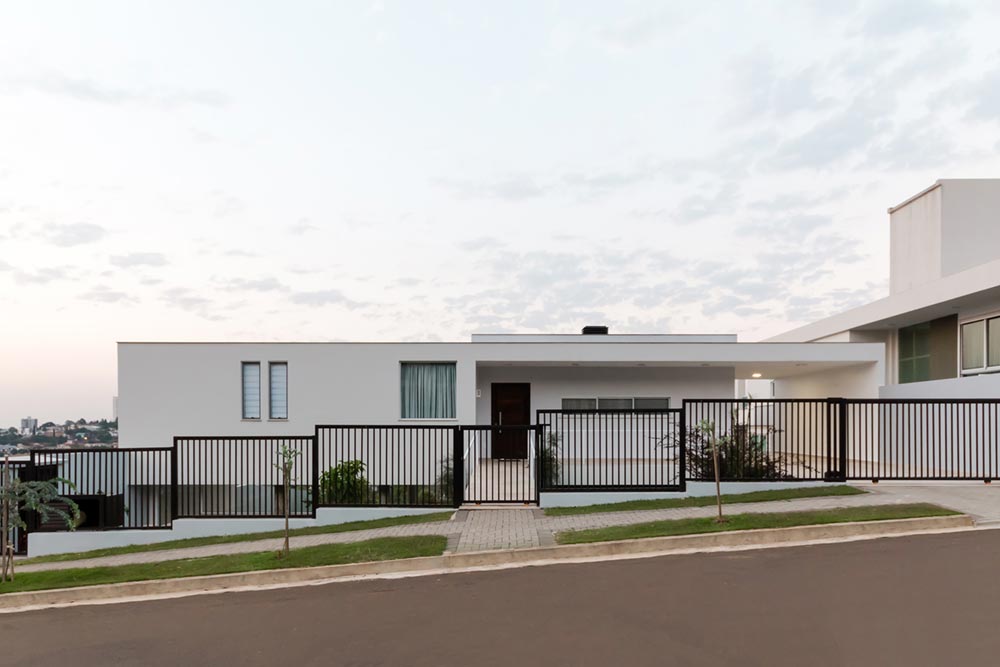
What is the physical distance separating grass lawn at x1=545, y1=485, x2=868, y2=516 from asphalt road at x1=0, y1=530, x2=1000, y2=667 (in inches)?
149

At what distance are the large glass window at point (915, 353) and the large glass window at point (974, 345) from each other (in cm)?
188

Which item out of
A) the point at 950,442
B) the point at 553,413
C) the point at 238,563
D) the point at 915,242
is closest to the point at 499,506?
the point at 553,413

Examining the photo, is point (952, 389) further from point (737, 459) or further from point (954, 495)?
point (737, 459)

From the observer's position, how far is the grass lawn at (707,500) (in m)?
13.5

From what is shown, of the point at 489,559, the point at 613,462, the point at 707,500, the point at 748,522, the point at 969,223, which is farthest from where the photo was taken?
the point at 969,223

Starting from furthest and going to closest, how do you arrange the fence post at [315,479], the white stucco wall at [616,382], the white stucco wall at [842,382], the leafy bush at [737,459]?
A: the white stucco wall at [616,382]
the white stucco wall at [842,382]
the leafy bush at [737,459]
the fence post at [315,479]

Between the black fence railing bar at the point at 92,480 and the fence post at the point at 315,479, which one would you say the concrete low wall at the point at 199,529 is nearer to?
the fence post at the point at 315,479

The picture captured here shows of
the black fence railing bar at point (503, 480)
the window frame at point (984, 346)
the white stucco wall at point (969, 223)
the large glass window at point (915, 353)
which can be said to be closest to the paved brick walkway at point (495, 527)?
the black fence railing bar at point (503, 480)

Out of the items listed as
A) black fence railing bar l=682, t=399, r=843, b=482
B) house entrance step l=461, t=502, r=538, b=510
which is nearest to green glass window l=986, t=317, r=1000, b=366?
black fence railing bar l=682, t=399, r=843, b=482

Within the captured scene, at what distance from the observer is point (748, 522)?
11.0m

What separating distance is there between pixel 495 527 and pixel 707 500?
422 cm

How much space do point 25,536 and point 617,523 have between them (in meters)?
13.5

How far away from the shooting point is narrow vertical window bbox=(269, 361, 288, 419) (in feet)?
66.3

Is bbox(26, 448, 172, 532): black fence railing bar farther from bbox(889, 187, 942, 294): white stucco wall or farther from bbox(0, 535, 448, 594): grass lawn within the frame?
bbox(889, 187, 942, 294): white stucco wall
